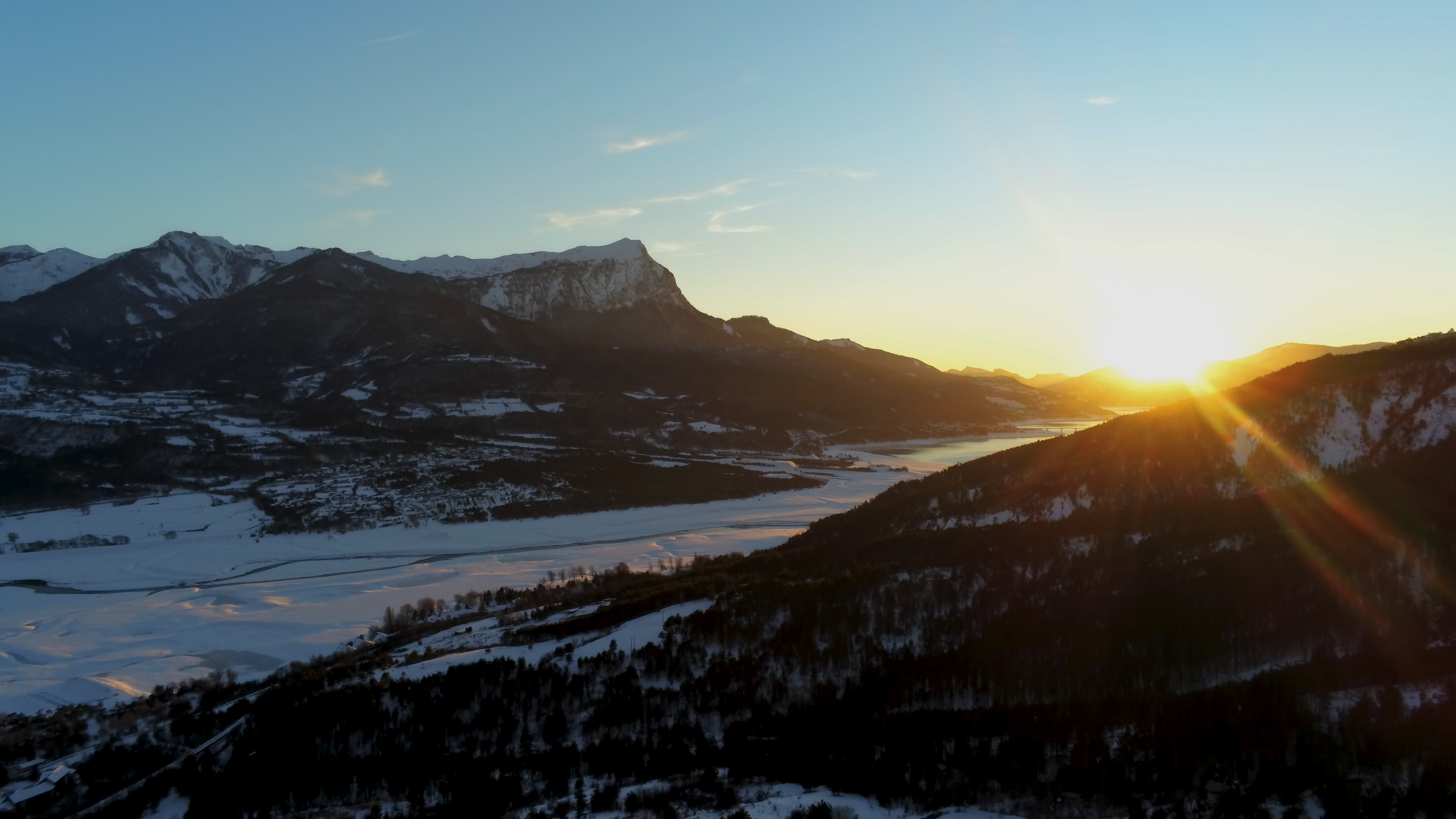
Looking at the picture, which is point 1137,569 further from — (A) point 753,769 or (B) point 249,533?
(B) point 249,533

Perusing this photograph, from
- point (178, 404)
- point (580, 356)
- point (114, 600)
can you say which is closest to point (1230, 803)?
point (114, 600)

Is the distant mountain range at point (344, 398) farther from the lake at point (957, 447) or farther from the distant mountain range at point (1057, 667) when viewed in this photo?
the distant mountain range at point (1057, 667)

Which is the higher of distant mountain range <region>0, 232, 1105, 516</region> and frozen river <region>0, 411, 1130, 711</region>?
distant mountain range <region>0, 232, 1105, 516</region>

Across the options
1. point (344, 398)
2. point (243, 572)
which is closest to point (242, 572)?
point (243, 572)

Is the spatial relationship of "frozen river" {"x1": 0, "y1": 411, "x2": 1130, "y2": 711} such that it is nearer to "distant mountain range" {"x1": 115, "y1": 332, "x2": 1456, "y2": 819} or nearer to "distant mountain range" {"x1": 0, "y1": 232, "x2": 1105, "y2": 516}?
"distant mountain range" {"x1": 115, "y1": 332, "x2": 1456, "y2": 819}

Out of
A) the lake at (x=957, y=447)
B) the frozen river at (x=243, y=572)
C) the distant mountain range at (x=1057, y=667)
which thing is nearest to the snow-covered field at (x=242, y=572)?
the frozen river at (x=243, y=572)

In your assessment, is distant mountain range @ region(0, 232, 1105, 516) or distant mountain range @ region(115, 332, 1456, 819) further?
distant mountain range @ region(0, 232, 1105, 516)

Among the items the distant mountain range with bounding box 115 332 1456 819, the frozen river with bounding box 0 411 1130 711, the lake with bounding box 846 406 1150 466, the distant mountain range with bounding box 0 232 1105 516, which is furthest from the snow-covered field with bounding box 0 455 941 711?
the lake with bounding box 846 406 1150 466

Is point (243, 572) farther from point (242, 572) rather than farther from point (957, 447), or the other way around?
point (957, 447)
